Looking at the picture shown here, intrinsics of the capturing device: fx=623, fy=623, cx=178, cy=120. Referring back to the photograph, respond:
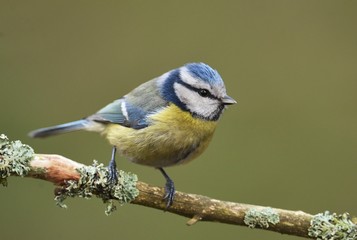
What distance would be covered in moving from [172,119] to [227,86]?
913mm

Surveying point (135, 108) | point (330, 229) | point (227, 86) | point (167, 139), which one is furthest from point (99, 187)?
point (227, 86)

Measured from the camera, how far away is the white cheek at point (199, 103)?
80.3 inches

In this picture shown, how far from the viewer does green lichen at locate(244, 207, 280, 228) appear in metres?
1.69

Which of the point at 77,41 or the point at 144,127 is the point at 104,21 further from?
the point at 144,127

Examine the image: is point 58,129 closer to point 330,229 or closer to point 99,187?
point 99,187

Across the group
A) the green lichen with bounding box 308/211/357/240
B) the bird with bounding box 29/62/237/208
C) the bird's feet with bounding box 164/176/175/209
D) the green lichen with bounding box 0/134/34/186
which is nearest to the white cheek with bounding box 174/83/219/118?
the bird with bounding box 29/62/237/208

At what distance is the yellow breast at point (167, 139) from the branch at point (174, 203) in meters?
0.23

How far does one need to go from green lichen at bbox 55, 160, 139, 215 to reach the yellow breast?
25 cm

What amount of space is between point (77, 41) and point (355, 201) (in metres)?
1.43

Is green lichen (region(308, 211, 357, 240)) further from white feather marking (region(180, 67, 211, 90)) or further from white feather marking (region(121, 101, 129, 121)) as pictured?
white feather marking (region(121, 101, 129, 121))

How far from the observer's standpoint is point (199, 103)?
80.7 inches

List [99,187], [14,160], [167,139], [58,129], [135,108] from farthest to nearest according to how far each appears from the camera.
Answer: [58,129], [135,108], [167,139], [99,187], [14,160]

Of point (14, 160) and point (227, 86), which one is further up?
point (227, 86)

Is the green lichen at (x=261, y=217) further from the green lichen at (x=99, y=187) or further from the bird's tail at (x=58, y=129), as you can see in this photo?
the bird's tail at (x=58, y=129)
